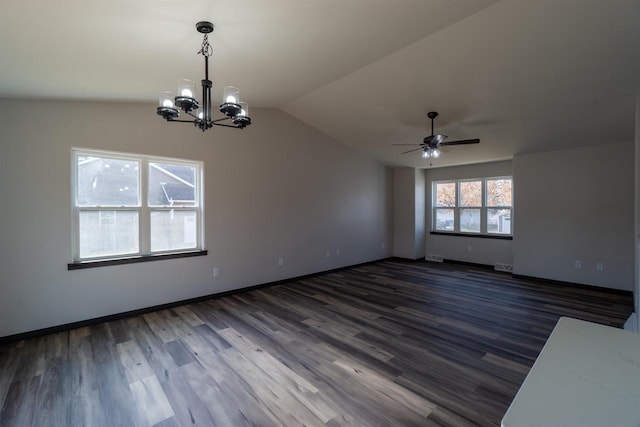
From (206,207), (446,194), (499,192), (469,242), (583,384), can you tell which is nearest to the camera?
(583,384)

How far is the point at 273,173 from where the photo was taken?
5184mm

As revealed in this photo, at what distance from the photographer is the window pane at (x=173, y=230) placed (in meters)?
4.06

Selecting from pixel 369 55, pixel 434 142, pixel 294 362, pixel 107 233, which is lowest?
pixel 294 362

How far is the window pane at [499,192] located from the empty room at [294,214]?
78cm

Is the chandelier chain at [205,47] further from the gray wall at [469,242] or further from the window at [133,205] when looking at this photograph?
the gray wall at [469,242]

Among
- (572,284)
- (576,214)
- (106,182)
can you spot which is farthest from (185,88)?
(572,284)

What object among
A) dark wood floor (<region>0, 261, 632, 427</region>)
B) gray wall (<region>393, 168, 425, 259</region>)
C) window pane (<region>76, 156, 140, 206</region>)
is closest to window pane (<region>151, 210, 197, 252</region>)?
window pane (<region>76, 156, 140, 206</region>)

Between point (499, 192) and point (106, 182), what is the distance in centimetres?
739

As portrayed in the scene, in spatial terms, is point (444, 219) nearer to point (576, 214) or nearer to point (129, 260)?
point (576, 214)

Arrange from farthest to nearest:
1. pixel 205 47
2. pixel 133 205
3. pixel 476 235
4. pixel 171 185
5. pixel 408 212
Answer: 1. pixel 408 212
2. pixel 476 235
3. pixel 171 185
4. pixel 133 205
5. pixel 205 47

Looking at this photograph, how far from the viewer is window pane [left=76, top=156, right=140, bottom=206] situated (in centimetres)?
350

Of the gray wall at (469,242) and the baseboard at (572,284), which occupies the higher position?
the gray wall at (469,242)

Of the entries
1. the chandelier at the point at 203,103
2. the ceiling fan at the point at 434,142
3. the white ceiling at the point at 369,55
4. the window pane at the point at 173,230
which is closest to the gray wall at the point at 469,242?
the white ceiling at the point at 369,55

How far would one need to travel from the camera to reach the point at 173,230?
166 inches
